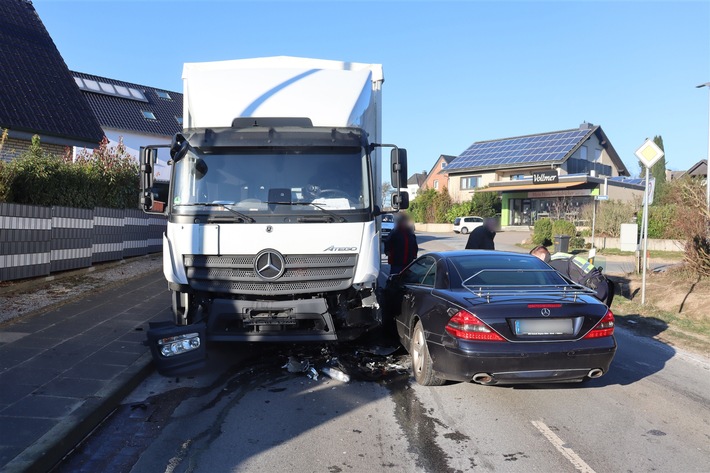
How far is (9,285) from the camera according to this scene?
9.32 m

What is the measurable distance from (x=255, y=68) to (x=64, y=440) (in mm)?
4768

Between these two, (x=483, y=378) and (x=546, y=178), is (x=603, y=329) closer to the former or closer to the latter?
(x=483, y=378)

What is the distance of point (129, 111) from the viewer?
123ft

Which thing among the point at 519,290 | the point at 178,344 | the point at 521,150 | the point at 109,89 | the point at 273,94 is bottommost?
the point at 178,344

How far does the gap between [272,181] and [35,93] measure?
13.4 metres

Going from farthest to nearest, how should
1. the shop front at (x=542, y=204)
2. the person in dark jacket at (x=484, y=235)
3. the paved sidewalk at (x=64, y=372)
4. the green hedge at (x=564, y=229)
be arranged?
the shop front at (x=542, y=204) < the green hedge at (x=564, y=229) < the person in dark jacket at (x=484, y=235) < the paved sidewalk at (x=64, y=372)

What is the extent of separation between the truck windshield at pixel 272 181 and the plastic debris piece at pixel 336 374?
1758 mm

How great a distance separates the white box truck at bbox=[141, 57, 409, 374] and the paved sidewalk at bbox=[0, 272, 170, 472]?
26.0 inches

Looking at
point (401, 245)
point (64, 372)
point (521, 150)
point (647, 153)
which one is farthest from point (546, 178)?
point (64, 372)

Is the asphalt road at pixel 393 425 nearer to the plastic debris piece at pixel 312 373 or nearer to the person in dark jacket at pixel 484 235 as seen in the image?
the plastic debris piece at pixel 312 373

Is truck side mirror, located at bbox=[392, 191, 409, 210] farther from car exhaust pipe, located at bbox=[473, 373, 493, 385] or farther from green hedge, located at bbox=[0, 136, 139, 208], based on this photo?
green hedge, located at bbox=[0, 136, 139, 208]

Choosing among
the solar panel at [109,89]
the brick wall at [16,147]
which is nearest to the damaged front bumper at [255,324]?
the brick wall at [16,147]

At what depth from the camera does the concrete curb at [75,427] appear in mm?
3734

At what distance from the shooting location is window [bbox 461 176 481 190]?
177 ft
